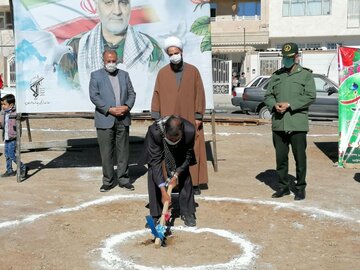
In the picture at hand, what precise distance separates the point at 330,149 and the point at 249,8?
33.5 meters

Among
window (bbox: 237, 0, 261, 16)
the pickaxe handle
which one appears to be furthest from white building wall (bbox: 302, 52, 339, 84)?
the pickaxe handle

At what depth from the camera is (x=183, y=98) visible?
7.37 meters

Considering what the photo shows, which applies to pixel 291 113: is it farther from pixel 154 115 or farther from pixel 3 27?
pixel 3 27

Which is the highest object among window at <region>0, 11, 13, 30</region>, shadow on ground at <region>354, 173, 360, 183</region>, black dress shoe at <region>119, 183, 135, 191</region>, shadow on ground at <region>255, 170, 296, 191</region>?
window at <region>0, 11, 13, 30</region>

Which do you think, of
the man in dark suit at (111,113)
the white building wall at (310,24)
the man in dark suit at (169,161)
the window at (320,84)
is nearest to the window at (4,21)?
the white building wall at (310,24)

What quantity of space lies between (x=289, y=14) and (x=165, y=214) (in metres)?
37.3

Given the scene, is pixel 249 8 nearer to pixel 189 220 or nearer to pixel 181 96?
pixel 181 96

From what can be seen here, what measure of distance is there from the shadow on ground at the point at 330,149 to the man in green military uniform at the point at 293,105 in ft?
10.4

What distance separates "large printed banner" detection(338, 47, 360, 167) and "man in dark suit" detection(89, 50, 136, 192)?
3569 millimetres

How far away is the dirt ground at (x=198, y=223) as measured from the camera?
5.07 meters

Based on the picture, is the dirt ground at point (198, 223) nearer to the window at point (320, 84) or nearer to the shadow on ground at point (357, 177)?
the shadow on ground at point (357, 177)

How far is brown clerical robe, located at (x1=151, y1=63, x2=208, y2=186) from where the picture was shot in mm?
7344

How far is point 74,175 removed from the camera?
8844 millimetres

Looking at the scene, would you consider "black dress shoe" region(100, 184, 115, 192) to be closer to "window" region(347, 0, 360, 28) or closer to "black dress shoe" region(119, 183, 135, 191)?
"black dress shoe" region(119, 183, 135, 191)
